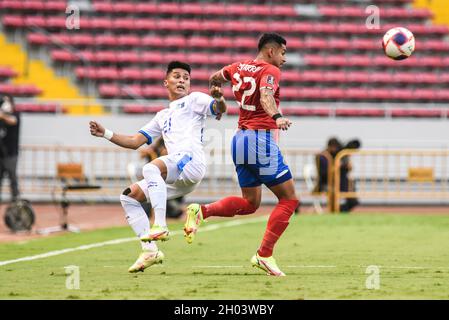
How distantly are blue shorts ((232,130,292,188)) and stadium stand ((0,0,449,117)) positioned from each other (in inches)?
686

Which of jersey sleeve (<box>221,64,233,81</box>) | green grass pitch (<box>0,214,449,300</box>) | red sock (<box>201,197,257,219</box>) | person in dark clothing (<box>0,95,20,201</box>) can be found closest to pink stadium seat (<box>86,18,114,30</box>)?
person in dark clothing (<box>0,95,20,201</box>)

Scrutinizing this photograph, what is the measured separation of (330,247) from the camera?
1219 centimetres

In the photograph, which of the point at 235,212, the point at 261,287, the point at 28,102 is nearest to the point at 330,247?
the point at 235,212

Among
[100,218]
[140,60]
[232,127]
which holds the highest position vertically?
[140,60]

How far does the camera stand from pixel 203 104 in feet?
30.3

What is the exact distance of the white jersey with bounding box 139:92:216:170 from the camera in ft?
30.3

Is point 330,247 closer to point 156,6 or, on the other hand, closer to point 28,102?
point 28,102

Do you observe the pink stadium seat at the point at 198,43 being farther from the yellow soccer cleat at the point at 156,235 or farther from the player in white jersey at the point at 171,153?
the yellow soccer cleat at the point at 156,235

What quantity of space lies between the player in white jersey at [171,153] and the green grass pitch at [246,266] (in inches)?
19.5

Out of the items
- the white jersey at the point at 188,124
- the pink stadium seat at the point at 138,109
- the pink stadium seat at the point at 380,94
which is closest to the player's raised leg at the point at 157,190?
the white jersey at the point at 188,124

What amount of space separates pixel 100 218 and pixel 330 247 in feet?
26.1

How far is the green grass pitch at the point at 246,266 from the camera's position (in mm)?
7277
